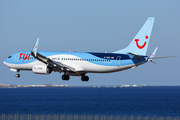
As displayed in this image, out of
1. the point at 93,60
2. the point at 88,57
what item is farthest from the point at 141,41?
the point at 88,57

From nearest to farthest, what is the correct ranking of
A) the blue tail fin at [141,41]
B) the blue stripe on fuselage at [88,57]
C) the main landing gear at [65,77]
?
the blue stripe on fuselage at [88,57] → the blue tail fin at [141,41] → the main landing gear at [65,77]

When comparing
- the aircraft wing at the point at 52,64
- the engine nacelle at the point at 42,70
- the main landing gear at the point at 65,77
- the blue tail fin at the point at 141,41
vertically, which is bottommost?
the main landing gear at the point at 65,77

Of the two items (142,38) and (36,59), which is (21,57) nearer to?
(36,59)

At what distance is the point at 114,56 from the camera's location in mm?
68312

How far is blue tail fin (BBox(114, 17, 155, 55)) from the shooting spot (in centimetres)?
6962

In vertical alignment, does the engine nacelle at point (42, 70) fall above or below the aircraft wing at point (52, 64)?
below

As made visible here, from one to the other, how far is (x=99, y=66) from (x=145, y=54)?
381 inches

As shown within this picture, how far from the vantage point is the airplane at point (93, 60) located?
2657 inches

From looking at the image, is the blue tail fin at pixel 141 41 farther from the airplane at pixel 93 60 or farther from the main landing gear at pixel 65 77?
the main landing gear at pixel 65 77

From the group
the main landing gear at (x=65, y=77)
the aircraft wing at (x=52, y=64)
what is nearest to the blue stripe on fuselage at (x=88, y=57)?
the aircraft wing at (x=52, y=64)

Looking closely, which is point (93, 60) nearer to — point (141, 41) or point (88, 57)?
point (88, 57)

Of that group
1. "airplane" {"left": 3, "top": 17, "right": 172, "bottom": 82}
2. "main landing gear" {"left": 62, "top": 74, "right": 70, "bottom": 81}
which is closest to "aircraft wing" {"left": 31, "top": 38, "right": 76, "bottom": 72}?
"airplane" {"left": 3, "top": 17, "right": 172, "bottom": 82}

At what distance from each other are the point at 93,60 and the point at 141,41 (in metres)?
10.8

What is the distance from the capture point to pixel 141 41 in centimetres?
7038
